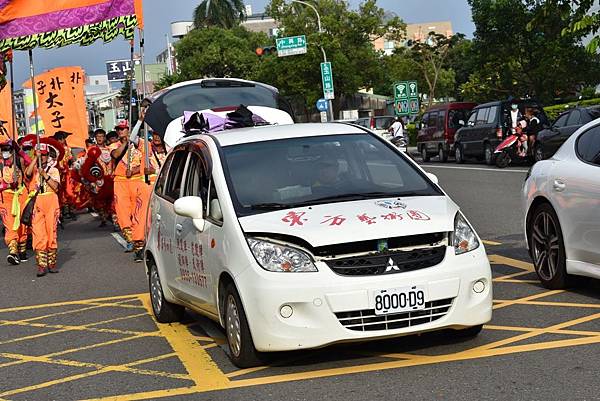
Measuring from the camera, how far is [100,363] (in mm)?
7348

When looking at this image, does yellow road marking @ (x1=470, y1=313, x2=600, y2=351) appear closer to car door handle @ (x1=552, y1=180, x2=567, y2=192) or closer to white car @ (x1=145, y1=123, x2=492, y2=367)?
white car @ (x1=145, y1=123, x2=492, y2=367)

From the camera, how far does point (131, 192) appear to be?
14.4 metres

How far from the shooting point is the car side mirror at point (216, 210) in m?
6.94

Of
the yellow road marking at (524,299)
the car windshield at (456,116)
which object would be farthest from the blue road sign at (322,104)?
the yellow road marking at (524,299)

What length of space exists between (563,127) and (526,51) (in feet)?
45.1

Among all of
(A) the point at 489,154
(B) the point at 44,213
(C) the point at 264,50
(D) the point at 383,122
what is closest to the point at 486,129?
(A) the point at 489,154

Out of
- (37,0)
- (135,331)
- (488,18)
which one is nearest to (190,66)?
(488,18)

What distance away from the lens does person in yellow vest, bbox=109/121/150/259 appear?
14.0 meters

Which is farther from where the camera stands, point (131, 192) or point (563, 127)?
point (563, 127)

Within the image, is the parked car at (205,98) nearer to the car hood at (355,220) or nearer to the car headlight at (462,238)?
the car hood at (355,220)

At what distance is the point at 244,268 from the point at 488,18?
31.2 m

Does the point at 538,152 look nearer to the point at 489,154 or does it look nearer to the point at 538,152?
the point at 538,152

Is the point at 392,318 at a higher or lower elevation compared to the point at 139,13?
lower

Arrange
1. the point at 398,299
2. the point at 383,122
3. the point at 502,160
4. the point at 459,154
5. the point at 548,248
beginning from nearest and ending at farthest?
the point at 398,299 → the point at 548,248 → the point at 502,160 → the point at 459,154 → the point at 383,122
